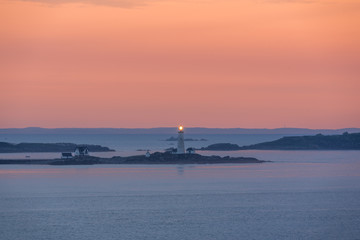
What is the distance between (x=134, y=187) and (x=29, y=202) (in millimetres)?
9396

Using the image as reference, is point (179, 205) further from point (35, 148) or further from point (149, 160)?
point (35, 148)

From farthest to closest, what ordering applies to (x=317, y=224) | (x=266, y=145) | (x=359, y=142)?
(x=266, y=145) → (x=359, y=142) → (x=317, y=224)

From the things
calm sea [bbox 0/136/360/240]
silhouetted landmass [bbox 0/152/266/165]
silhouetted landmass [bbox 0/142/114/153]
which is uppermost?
silhouetted landmass [bbox 0/142/114/153]

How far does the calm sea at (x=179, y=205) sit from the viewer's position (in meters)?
24.9

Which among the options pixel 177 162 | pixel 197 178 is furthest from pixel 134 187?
pixel 177 162

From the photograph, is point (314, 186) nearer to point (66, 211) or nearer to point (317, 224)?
point (317, 224)

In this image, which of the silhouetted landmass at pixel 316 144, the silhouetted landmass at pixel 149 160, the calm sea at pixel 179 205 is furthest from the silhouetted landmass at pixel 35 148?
the calm sea at pixel 179 205

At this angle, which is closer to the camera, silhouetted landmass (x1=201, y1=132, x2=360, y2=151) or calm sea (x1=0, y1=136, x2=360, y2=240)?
calm sea (x1=0, y1=136, x2=360, y2=240)

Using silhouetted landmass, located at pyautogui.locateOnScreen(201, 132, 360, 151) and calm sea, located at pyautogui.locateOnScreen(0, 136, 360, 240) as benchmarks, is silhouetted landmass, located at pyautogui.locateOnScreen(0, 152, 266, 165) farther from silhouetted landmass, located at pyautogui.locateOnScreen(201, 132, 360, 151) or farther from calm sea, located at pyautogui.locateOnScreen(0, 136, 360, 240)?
silhouetted landmass, located at pyautogui.locateOnScreen(201, 132, 360, 151)

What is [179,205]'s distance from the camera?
32250 millimetres

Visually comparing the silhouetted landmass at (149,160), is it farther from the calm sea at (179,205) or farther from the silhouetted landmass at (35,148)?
the silhouetted landmass at (35,148)

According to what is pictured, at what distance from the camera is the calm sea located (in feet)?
81.8

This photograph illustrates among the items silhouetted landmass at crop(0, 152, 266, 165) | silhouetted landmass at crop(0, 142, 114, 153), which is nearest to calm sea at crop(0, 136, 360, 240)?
silhouetted landmass at crop(0, 152, 266, 165)

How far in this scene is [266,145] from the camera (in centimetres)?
11369
